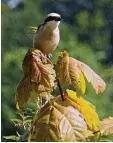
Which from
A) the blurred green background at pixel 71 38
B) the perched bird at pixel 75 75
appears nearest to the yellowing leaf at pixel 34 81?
the perched bird at pixel 75 75

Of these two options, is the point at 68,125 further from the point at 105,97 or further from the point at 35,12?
the point at 35,12

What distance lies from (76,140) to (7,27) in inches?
192

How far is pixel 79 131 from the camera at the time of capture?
0.75m

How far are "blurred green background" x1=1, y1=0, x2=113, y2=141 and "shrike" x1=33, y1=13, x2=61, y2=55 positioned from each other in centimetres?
271

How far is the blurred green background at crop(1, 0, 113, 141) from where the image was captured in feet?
15.2

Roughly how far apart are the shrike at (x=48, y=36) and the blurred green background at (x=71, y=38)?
271 centimetres

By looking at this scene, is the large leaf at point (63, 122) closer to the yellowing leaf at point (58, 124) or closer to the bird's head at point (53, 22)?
the yellowing leaf at point (58, 124)

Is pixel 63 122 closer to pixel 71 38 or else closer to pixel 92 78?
pixel 92 78

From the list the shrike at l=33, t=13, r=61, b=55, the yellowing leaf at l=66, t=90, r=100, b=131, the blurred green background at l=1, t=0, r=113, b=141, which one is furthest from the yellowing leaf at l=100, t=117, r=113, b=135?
the blurred green background at l=1, t=0, r=113, b=141

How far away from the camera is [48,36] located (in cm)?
86

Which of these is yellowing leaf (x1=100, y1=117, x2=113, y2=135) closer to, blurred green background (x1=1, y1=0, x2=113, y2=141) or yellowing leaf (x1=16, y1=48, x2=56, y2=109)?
yellowing leaf (x1=16, y1=48, x2=56, y2=109)

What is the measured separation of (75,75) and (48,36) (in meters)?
0.10

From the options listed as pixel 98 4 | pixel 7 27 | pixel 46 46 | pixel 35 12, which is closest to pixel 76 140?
pixel 46 46

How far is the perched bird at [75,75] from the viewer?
2.56 feet
